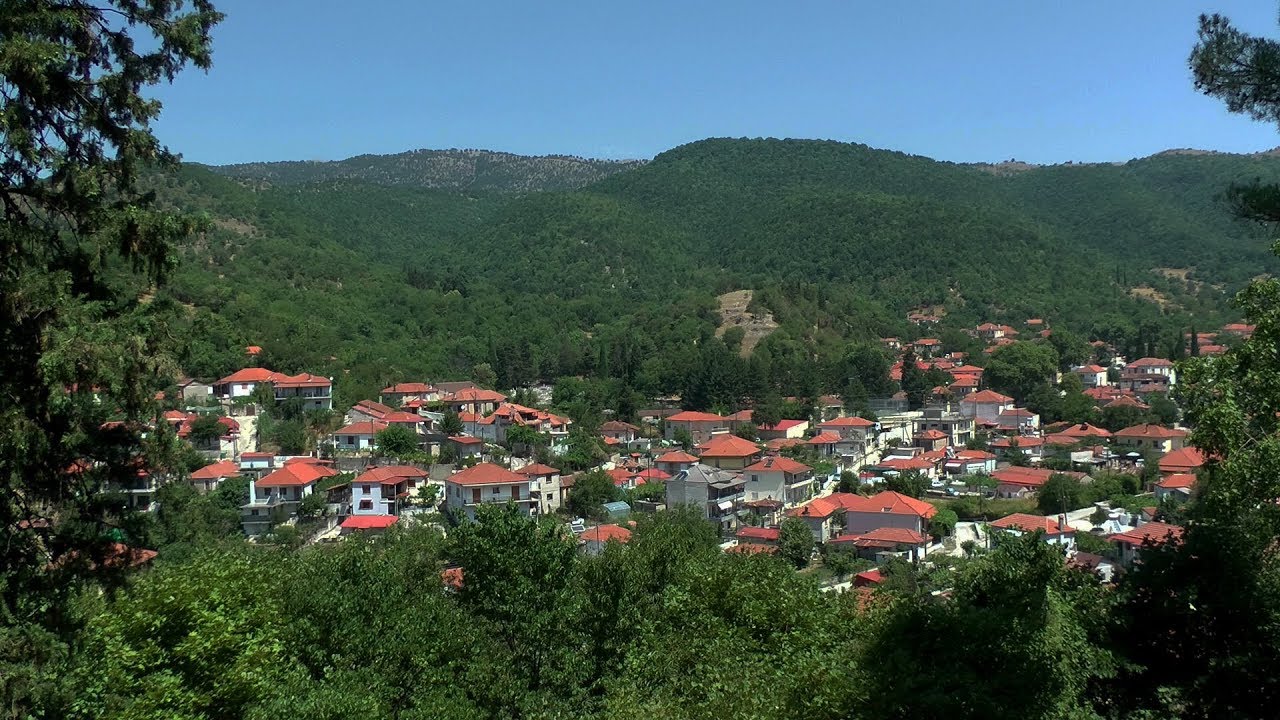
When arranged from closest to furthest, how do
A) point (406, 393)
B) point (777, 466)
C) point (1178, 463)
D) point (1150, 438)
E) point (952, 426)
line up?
point (1178, 463)
point (777, 466)
point (1150, 438)
point (406, 393)
point (952, 426)

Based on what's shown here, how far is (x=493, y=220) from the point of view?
112 m

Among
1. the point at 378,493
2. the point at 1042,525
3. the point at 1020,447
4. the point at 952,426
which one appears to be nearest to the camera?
the point at 1042,525

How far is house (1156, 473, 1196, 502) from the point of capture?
27500 millimetres

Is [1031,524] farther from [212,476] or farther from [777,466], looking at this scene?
[212,476]

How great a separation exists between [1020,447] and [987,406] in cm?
741

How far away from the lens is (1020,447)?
38.7m

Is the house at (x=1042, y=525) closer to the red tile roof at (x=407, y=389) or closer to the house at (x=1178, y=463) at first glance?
the house at (x=1178, y=463)

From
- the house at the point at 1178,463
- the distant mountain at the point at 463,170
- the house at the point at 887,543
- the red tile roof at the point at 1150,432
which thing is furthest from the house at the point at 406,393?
the distant mountain at the point at 463,170

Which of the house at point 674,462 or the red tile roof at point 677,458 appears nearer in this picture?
the house at point 674,462

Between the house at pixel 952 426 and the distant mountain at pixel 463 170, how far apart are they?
359ft

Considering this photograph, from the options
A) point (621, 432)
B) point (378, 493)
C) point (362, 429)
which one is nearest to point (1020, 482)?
point (621, 432)

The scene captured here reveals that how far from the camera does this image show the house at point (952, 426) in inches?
1683

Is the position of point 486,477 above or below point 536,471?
above

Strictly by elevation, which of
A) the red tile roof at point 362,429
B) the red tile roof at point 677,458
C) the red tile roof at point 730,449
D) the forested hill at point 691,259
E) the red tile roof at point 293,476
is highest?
the forested hill at point 691,259
